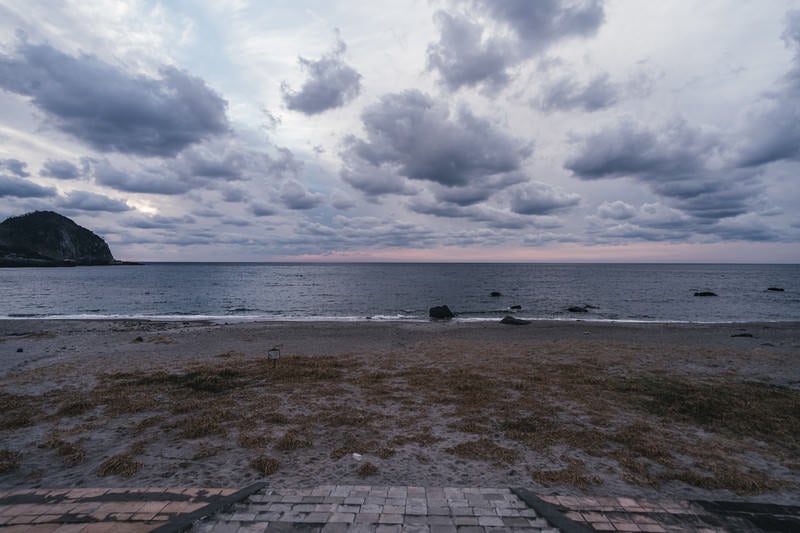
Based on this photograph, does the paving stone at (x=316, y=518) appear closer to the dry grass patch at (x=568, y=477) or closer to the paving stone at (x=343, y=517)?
the paving stone at (x=343, y=517)

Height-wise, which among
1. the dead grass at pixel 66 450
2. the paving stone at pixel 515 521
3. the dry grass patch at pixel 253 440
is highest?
the paving stone at pixel 515 521

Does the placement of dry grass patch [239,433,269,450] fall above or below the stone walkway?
below

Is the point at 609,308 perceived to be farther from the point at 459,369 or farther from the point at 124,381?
the point at 124,381

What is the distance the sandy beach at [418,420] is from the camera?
20.9ft

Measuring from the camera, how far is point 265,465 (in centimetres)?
654

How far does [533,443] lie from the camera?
7602 mm

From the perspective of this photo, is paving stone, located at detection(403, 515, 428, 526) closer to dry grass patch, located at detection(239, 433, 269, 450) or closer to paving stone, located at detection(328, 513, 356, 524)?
paving stone, located at detection(328, 513, 356, 524)

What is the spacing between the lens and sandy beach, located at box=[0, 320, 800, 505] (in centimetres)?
638

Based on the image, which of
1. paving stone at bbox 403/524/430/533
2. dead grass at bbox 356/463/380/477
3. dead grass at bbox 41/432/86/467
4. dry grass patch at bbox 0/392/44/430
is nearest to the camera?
paving stone at bbox 403/524/430/533

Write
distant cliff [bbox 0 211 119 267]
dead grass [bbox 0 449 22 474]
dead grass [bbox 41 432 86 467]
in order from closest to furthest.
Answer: dead grass [bbox 0 449 22 474] → dead grass [bbox 41 432 86 467] → distant cliff [bbox 0 211 119 267]

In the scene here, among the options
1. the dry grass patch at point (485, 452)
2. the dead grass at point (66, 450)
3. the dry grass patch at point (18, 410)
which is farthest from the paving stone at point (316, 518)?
the dry grass patch at point (18, 410)

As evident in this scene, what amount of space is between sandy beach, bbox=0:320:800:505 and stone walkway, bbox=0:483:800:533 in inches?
18.9

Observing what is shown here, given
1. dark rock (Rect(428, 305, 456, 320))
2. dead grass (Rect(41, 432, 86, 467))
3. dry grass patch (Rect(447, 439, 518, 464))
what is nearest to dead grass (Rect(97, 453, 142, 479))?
dead grass (Rect(41, 432, 86, 467))

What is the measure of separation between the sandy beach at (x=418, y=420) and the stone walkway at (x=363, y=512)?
48 centimetres
